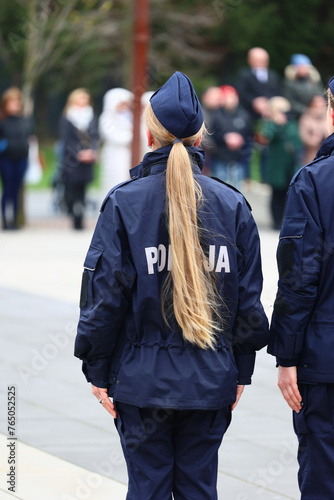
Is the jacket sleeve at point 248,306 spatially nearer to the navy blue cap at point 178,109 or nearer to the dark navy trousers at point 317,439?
the dark navy trousers at point 317,439

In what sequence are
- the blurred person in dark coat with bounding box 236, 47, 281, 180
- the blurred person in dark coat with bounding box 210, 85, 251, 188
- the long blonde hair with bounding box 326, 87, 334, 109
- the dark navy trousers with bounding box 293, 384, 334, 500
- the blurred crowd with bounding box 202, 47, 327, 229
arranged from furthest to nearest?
the blurred person in dark coat with bounding box 236, 47, 281, 180
the blurred person in dark coat with bounding box 210, 85, 251, 188
the blurred crowd with bounding box 202, 47, 327, 229
the long blonde hair with bounding box 326, 87, 334, 109
the dark navy trousers with bounding box 293, 384, 334, 500

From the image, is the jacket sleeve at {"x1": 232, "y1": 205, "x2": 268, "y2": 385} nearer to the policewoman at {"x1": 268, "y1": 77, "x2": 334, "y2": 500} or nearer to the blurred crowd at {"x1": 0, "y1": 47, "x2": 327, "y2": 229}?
the policewoman at {"x1": 268, "y1": 77, "x2": 334, "y2": 500}

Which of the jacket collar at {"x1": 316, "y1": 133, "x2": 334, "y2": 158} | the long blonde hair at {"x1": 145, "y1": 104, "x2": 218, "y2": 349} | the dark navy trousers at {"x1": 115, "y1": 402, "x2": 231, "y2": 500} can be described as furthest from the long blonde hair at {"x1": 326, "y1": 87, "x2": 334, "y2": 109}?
the dark navy trousers at {"x1": 115, "y1": 402, "x2": 231, "y2": 500}

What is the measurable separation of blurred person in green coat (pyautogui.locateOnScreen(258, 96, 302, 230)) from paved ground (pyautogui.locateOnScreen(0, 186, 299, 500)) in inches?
178

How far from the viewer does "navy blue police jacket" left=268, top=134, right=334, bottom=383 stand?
319cm

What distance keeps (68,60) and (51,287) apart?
3121 centimetres

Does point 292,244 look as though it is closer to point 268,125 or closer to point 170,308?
point 170,308

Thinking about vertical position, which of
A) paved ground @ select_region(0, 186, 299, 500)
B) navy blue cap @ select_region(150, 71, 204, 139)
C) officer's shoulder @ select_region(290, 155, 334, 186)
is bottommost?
paved ground @ select_region(0, 186, 299, 500)

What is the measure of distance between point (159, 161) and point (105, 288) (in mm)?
453

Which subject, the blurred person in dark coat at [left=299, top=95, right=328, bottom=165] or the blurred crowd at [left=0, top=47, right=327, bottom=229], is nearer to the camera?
the blurred person in dark coat at [left=299, top=95, right=328, bottom=165]

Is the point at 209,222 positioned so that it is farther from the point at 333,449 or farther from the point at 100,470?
the point at 100,470

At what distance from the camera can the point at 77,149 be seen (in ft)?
45.2

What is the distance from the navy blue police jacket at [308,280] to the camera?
126 inches

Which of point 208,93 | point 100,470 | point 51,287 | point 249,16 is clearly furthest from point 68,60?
point 100,470
